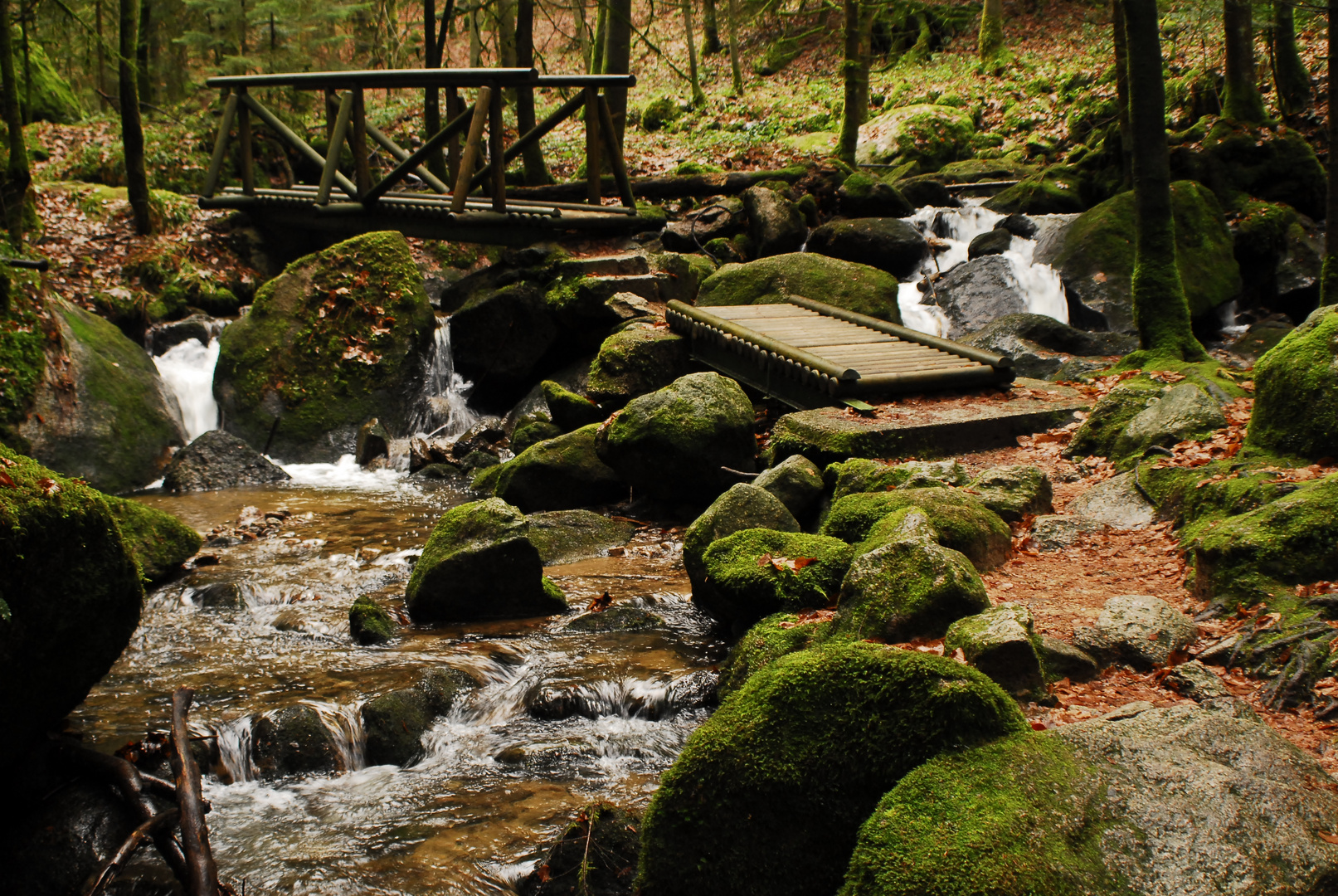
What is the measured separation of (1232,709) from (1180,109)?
55.1 feet

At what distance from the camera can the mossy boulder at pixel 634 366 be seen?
31.0ft

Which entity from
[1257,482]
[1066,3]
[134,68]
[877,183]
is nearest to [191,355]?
[134,68]

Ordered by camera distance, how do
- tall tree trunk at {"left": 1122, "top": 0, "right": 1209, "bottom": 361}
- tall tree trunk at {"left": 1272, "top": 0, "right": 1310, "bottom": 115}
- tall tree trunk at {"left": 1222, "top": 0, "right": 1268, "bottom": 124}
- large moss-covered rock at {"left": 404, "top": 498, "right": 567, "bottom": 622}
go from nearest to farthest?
large moss-covered rock at {"left": 404, "top": 498, "right": 567, "bottom": 622}, tall tree trunk at {"left": 1122, "top": 0, "right": 1209, "bottom": 361}, tall tree trunk at {"left": 1222, "top": 0, "right": 1268, "bottom": 124}, tall tree trunk at {"left": 1272, "top": 0, "right": 1310, "bottom": 115}

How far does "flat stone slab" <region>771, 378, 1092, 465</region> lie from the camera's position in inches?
279

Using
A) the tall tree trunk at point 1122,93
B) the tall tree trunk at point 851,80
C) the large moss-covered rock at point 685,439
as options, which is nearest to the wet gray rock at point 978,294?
the tall tree trunk at point 1122,93

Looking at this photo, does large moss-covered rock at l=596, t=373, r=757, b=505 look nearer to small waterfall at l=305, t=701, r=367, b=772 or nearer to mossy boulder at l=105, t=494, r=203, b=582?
mossy boulder at l=105, t=494, r=203, b=582

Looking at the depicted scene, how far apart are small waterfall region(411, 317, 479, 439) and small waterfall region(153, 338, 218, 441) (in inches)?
91.6

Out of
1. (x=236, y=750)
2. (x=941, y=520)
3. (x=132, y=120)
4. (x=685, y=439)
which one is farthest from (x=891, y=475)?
(x=132, y=120)

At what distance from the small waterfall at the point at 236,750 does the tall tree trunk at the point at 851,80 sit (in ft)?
43.5

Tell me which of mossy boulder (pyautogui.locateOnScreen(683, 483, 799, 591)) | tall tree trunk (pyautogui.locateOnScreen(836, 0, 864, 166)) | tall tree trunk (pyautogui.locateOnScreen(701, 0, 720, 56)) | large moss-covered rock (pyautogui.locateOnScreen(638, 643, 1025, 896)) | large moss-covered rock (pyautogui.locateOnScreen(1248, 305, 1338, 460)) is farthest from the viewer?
tall tree trunk (pyautogui.locateOnScreen(701, 0, 720, 56))

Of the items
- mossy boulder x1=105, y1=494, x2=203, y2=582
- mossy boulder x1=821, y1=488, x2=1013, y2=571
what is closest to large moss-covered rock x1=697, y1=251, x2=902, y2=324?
mossy boulder x1=821, y1=488, x2=1013, y2=571

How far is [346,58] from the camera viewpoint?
27625 millimetres

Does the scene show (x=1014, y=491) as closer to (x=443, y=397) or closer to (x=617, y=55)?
(x=443, y=397)

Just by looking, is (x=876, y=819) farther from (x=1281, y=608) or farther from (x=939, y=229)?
(x=939, y=229)
